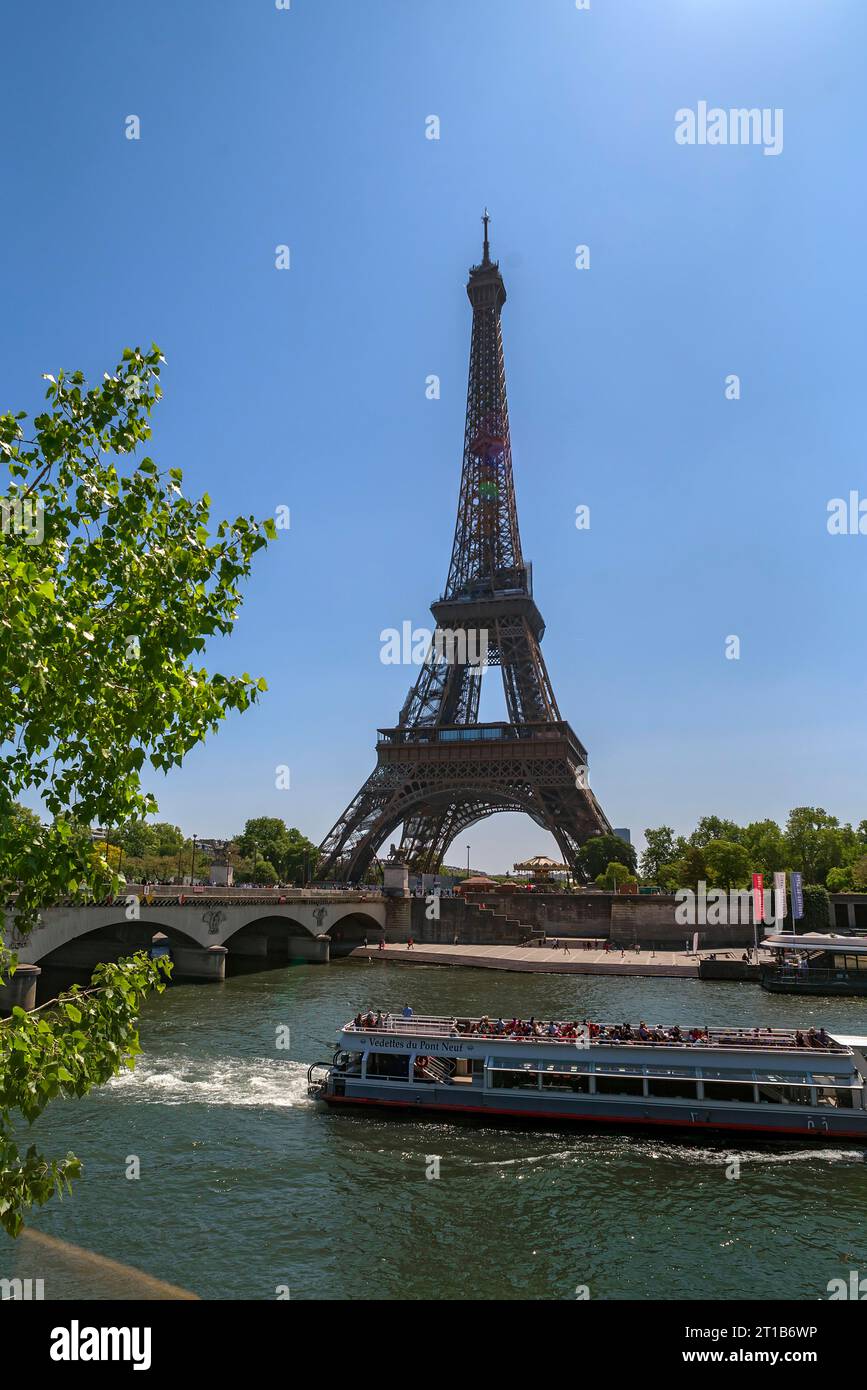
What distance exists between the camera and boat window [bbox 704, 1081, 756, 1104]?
26031 millimetres

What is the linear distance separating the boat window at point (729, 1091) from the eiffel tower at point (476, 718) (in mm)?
61080

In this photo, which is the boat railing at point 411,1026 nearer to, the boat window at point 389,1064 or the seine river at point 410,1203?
the boat window at point 389,1064

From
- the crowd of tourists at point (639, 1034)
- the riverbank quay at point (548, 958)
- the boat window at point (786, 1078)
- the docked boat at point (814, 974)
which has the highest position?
the crowd of tourists at point (639, 1034)

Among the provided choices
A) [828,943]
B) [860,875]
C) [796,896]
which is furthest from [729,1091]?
[860,875]

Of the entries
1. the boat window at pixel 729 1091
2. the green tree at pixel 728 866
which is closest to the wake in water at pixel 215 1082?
the boat window at pixel 729 1091

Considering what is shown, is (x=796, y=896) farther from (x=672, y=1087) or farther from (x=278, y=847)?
(x=278, y=847)

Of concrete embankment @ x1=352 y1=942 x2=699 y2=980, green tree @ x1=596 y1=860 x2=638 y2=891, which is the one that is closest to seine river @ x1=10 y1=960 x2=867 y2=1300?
concrete embankment @ x1=352 y1=942 x2=699 y2=980

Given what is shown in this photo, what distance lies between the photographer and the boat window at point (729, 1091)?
2603cm

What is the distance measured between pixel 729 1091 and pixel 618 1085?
3194 mm

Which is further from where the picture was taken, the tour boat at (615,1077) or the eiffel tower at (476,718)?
the eiffel tower at (476,718)

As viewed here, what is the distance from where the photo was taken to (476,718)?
364 feet

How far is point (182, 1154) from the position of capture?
22.3 m

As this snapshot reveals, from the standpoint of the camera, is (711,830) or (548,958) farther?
(711,830)
